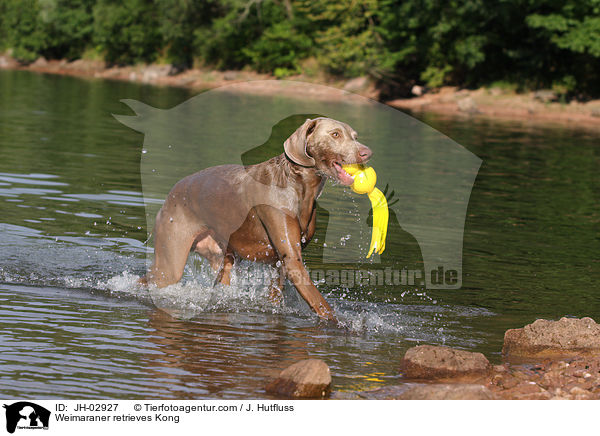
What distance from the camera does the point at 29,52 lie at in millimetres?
85875

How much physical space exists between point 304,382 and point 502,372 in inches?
74.8

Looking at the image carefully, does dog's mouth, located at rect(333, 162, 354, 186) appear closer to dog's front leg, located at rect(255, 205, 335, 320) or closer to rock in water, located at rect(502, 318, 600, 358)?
dog's front leg, located at rect(255, 205, 335, 320)

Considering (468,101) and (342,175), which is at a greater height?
(468,101)

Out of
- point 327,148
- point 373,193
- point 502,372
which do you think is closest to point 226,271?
point 373,193

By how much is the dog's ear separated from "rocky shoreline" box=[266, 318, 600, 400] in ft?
6.75

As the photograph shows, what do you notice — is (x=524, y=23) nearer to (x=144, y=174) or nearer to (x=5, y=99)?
(x=5, y=99)

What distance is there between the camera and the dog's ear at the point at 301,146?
25.5 ft

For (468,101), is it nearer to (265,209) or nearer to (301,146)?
(265,209)

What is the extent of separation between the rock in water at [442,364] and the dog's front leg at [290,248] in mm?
1413

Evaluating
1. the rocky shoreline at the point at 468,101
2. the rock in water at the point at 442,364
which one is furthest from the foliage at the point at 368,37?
the rock in water at the point at 442,364

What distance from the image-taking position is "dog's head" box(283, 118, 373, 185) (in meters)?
7.64

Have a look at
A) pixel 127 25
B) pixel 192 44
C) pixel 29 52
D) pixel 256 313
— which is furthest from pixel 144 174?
pixel 29 52
